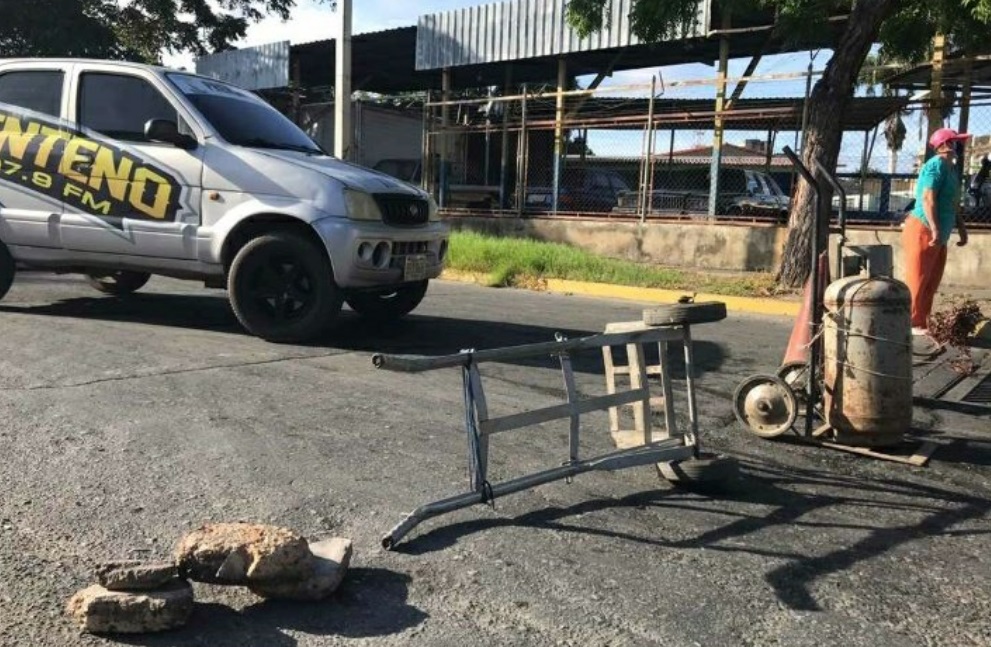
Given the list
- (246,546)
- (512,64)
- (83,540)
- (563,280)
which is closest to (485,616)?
(246,546)

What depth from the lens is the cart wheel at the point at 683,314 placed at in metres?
3.87

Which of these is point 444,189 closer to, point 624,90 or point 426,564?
point 624,90

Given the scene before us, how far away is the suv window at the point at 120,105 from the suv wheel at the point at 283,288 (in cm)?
138

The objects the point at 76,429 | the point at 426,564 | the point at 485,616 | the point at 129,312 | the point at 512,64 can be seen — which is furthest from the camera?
the point at 512,64

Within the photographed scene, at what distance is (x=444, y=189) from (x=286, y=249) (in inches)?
454

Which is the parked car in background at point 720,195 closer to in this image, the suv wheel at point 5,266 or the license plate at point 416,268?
the license plate at point 416,268

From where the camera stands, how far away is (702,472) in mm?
3740

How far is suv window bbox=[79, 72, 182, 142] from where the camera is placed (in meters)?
6.84

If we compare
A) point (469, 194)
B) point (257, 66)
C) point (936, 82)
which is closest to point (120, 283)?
point (469, 194)

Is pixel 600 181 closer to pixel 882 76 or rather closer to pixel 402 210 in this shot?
pixel 882 76

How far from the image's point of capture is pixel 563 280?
1134 cm

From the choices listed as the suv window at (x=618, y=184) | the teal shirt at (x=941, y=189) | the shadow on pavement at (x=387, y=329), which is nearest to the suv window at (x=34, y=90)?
the shadow on pavement at (x=387, y=329)

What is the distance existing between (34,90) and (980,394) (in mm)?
7713

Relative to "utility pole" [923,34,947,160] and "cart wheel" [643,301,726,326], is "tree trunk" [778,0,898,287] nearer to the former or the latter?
"utility pole" [923,34,947,160]
